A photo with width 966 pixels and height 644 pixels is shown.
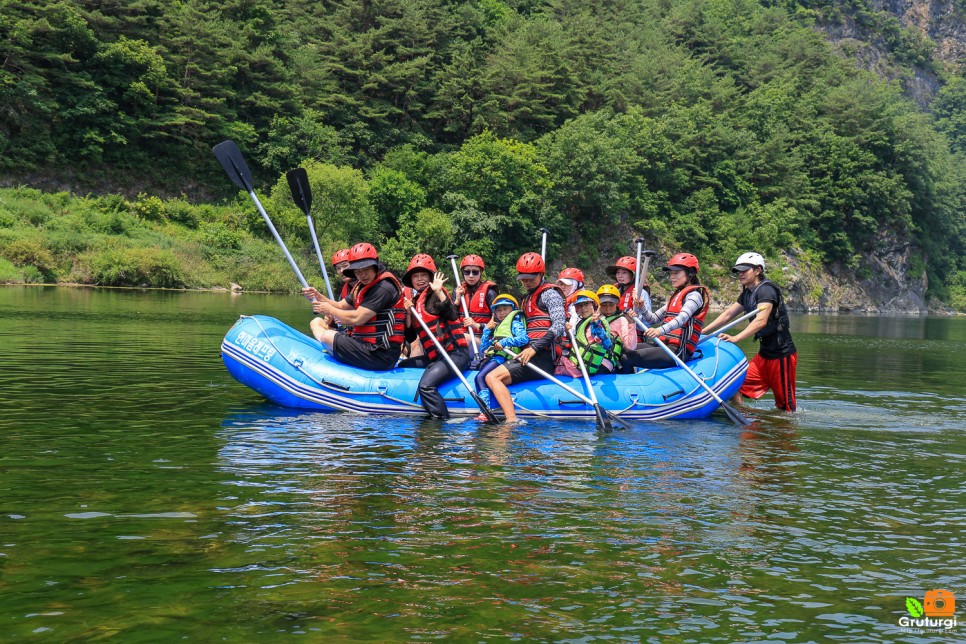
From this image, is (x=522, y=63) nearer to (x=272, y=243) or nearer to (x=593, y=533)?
(x=272, y=243)

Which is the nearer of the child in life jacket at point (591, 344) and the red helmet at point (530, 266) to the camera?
the red helmet at point (530, 266)

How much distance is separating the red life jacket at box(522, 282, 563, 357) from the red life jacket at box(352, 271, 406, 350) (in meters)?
1.40

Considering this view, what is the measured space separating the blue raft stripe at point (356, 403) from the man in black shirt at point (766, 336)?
37.2 inches

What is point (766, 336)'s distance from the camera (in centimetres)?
1097

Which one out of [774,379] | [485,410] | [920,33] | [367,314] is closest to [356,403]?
[367,314]

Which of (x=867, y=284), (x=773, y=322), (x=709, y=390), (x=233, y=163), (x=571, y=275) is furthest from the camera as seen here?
(x=867, y=284)

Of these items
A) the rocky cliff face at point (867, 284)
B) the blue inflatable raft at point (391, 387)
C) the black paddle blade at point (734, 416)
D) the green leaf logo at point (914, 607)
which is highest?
the rocky cliff face at point (867, 284)

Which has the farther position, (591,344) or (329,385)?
(591,344)

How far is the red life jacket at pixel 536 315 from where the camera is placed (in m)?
10.2

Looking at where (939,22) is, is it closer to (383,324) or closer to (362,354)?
(383,324)

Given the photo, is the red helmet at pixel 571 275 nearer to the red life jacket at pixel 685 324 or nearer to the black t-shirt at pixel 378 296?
the red life jacket at pixel 685 324

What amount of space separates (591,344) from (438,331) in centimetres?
182

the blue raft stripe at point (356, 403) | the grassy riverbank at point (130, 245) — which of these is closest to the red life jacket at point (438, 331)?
the blue raft stripe at point (356, 403)

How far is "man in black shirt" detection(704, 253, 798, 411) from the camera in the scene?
10.8 meters
